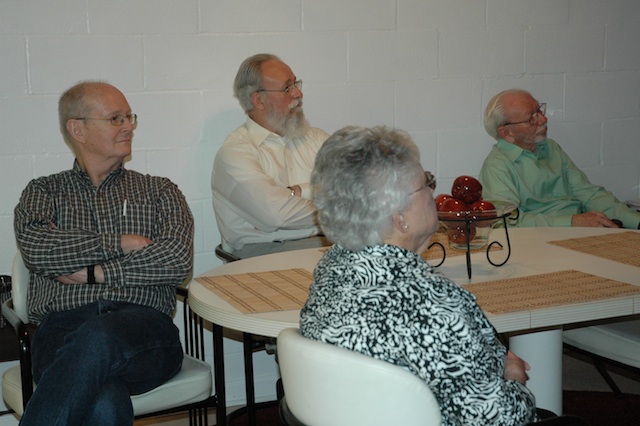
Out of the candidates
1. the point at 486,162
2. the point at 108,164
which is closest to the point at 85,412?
the point at 108,164

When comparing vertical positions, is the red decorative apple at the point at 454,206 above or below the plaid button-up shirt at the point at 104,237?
above

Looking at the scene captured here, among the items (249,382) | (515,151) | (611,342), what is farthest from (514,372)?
(515,151)

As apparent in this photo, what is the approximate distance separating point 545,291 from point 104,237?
1420 millimetres

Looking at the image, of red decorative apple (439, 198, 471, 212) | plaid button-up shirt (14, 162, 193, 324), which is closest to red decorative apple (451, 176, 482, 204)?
red decorative apple (439, 198, 471, 212)

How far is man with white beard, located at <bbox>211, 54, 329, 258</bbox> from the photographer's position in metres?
3.70

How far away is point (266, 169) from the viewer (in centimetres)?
388

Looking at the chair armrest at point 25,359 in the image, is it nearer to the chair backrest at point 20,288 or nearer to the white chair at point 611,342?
the chair backrest at point 20,288

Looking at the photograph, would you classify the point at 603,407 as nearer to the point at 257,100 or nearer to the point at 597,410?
the point at 597,410

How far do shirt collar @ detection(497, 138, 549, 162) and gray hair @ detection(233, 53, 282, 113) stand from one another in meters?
1.16

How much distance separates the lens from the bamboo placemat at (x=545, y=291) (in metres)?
2.34

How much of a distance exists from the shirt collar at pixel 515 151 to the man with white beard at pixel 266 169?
2.97 feet

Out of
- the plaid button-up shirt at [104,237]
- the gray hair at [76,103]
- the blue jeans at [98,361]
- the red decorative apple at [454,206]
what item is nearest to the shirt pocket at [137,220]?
the plaid button-up shirt at [104,237]

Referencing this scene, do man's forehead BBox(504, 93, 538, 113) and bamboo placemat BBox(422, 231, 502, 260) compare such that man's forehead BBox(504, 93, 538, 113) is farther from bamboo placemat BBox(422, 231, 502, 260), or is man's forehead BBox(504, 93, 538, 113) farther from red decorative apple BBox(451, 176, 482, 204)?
red decorative apple BBox(451, 176, 482, 204)

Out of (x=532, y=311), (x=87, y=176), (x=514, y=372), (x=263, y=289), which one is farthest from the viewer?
(x=87, y=176)
